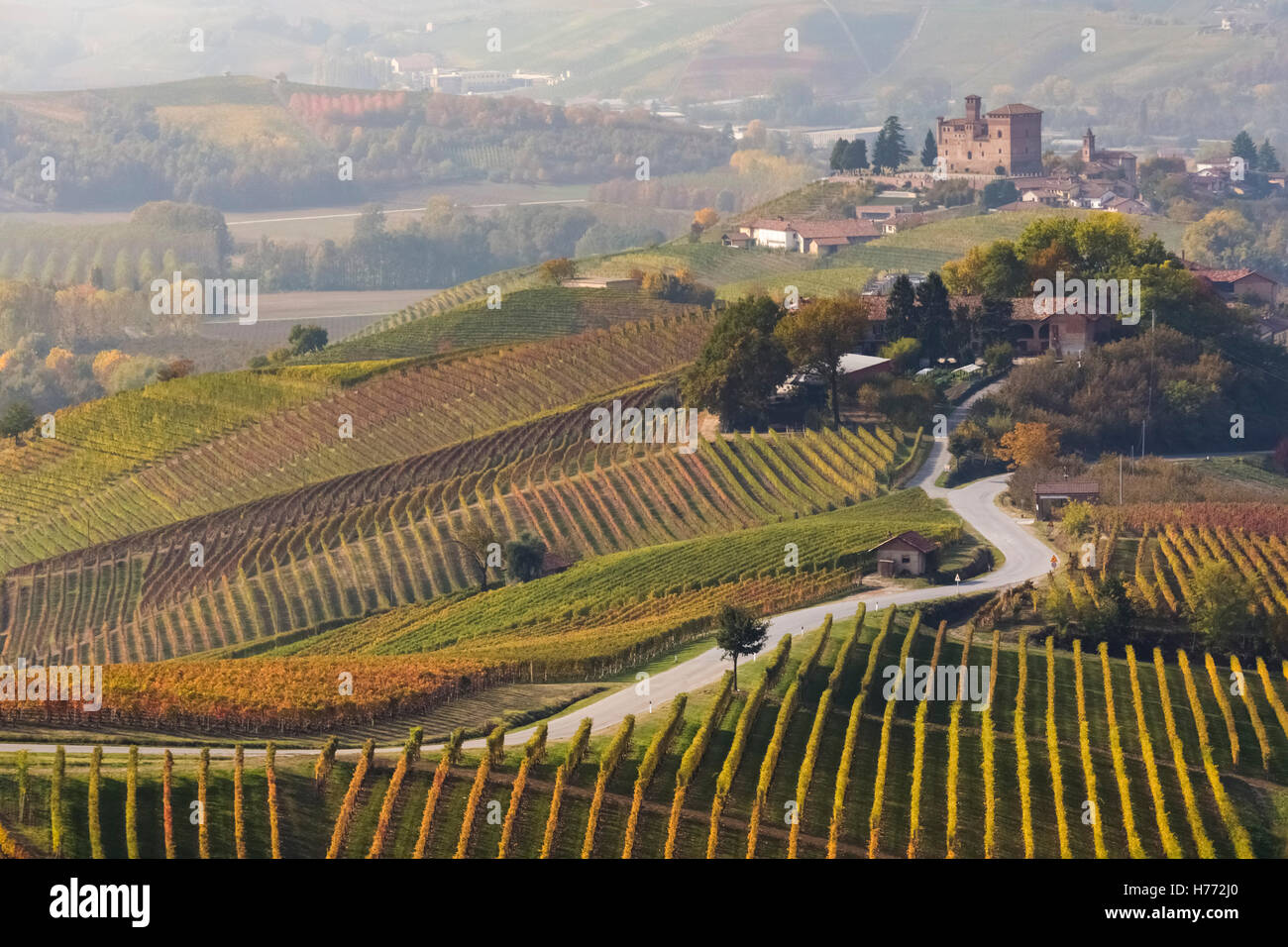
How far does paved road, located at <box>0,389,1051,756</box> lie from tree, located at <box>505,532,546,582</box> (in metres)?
13.2

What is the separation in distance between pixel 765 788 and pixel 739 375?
39.2m

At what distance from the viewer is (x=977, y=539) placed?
55.5 metres

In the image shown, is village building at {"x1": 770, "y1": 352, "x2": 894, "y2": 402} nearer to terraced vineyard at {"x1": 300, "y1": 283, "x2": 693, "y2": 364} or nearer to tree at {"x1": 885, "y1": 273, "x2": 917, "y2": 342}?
tree at {"x1": 885, "y1": 273, "x2": 917, "y2": 342}

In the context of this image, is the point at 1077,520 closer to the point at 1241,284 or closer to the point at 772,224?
the point at 1241,284

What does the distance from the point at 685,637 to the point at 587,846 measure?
15.2m

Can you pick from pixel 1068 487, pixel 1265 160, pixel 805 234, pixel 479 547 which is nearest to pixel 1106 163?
pixel 805 234

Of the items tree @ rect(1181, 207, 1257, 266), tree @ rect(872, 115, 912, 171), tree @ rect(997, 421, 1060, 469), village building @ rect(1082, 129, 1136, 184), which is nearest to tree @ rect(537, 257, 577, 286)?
tree @ rect(872, 115, 912, 171)

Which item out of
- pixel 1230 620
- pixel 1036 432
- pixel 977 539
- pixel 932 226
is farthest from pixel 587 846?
pixel 932 226

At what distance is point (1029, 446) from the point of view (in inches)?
2601

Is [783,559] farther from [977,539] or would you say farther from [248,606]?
[248,606]

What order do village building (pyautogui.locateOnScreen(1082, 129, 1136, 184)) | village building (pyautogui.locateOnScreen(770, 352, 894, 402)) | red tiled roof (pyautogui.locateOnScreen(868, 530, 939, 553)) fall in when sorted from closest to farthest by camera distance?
1. red tiled roof (pyautogui.locateOnScreen(868, 530, 939, 553))
2. village building (pyautogui.locateOnScreen(770, 352, 894, 402))
3. village building (pyautogui.locateOnScreen(1082, 129, 1136, 184))

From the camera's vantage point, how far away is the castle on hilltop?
13962 cm
